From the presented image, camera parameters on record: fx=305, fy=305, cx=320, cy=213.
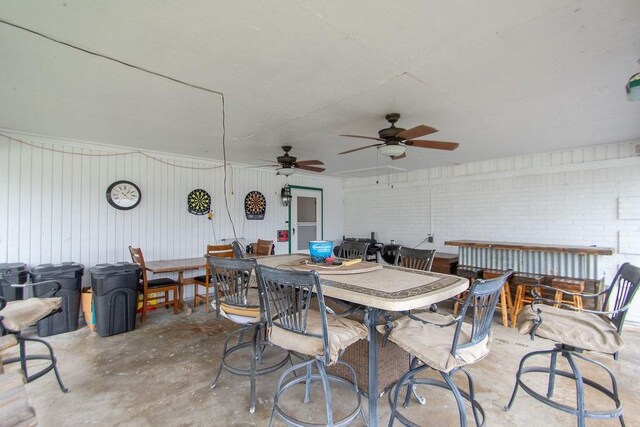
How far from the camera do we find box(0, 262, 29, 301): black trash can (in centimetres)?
341

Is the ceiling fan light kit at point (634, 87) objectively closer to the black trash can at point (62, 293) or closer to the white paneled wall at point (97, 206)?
the black trash can at point (62, 293)

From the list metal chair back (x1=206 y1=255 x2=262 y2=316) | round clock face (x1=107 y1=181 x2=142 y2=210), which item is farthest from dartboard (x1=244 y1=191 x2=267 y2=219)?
metal chair back (x1=206 y1=255 x2=262 y2=316)

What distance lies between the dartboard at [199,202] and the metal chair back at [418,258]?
12.4ft

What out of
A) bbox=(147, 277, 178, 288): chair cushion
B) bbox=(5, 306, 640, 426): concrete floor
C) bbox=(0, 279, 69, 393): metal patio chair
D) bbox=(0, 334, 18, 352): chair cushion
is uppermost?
bbox=(0, 279, 69, 393): metal patio chair

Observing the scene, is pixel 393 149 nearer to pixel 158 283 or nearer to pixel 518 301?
pixel 518 301

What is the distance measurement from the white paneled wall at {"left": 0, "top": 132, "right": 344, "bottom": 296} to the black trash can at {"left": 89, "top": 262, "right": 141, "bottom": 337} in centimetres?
104

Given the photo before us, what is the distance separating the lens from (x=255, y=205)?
6258 mm

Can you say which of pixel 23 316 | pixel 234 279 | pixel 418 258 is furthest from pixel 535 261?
pixel 23 316

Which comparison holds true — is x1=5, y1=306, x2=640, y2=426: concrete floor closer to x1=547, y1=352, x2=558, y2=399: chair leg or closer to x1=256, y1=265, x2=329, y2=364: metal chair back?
x1=547, y1=352, x2=558, y2=399: chair leg

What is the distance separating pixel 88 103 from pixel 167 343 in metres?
2.63

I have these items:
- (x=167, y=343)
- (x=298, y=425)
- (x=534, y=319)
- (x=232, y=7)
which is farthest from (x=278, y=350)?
(x=232, y=7)

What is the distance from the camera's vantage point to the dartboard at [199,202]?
537 cm

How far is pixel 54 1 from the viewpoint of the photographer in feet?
5.24

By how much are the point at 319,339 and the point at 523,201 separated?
5031mm
